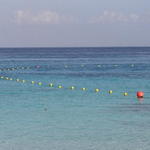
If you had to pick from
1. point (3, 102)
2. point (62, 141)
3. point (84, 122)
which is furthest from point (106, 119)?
point (3, 102)

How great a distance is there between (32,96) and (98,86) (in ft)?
33.6

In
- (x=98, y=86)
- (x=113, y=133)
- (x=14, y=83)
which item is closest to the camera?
(x=113, y=133)

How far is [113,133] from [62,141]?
3.08 meters

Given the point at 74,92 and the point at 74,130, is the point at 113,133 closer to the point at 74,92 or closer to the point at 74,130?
the point at 74,130

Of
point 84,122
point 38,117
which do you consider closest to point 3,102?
point 38,117

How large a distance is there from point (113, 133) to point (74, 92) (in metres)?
19.5

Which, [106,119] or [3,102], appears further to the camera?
[3,102]

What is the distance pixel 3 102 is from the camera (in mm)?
41906

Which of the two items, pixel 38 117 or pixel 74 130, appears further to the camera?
pixel 38 117

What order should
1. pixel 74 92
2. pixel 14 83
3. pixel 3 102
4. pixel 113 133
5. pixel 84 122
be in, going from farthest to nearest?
pixel 14 83 < pixel 74 92 < pixel 3 102 < pixel 84 122 < pixel 113 133

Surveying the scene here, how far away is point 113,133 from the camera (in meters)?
29.6

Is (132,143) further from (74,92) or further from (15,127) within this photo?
(74,92)

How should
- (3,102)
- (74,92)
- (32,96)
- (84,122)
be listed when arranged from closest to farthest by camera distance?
(84,122) < (3,102) < (32,96) < (74,92)

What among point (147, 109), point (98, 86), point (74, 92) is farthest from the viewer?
point (98, 86)
